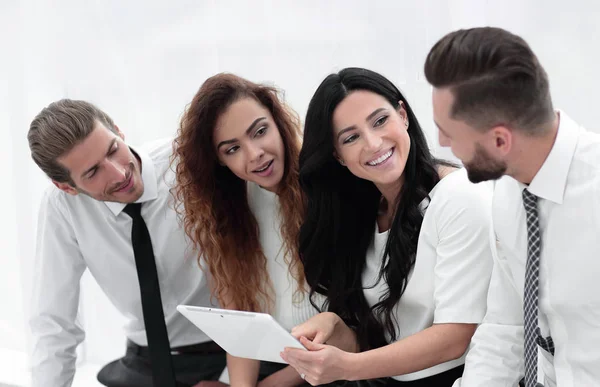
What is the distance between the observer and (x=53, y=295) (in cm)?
262

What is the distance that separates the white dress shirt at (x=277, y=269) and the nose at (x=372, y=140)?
537mm

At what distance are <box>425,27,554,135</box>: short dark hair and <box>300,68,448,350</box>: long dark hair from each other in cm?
50

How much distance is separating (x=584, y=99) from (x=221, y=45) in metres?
1.42

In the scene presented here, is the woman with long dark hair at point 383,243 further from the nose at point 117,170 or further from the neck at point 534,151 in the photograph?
the nose at point 117,170

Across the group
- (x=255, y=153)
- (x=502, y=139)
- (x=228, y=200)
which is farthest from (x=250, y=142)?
(x=502, y=139)

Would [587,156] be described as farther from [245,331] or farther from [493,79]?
[245,331]

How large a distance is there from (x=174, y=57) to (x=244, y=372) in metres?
1.41

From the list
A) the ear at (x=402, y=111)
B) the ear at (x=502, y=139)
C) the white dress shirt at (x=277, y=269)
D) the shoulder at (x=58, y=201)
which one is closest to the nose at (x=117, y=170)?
the shoulder at (x=58, y=201)

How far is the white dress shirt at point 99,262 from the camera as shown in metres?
2.56

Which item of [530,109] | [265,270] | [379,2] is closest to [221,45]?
[379,2]

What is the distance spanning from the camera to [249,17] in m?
2.78

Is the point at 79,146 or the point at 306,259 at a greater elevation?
the point at 79,146

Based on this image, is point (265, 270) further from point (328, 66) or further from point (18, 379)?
point (18, 379)

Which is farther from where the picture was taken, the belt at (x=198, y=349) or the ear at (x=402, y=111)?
the belt at (x=198, y=349)
